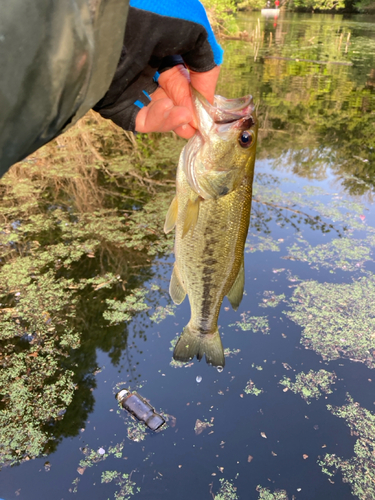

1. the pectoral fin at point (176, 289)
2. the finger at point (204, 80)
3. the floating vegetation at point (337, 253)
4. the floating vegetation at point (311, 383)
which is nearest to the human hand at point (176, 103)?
the finger at point (204, 80)

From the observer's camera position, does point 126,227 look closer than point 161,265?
No

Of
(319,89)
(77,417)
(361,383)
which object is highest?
(319,89)

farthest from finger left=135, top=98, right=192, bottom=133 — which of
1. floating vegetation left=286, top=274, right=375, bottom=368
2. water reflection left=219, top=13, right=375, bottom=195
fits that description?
water reflection left=219, top=13, right=375, bottom=195

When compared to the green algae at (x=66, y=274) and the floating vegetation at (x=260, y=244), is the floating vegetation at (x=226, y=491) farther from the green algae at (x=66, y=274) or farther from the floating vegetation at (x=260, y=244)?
the floating vegetation at (x=260, y=244)

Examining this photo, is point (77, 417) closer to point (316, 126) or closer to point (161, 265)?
point (161, 265)

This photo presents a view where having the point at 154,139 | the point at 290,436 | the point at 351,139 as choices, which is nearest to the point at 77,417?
the point at 290,436

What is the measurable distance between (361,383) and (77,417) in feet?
6.61

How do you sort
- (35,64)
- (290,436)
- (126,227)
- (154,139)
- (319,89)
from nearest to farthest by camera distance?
(35,64), (290,436), (126,227), (154,139), (319,89)

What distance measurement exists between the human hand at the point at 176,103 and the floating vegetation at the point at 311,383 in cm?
191

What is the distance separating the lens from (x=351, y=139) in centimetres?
687

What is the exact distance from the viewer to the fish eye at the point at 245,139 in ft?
5.86

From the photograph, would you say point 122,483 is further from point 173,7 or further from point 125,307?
point 173,7

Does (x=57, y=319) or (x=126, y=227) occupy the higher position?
(x=126, y=227)

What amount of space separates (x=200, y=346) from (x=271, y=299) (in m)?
1.36
